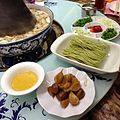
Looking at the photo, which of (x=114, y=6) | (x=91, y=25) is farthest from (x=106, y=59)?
(x=114, y=6)

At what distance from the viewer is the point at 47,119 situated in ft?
2.81

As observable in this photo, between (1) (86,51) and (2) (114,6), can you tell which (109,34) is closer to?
(1) (86,51)

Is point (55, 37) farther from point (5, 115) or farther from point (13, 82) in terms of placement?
point (5, 115)

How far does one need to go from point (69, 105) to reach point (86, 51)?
0.28 meters

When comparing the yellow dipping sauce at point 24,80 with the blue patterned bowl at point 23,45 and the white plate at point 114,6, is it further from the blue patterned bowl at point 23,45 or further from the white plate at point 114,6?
the white plate at point 114,6

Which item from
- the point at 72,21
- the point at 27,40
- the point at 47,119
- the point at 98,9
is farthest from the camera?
the point at 98,9

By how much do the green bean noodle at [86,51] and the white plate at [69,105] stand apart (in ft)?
0.23

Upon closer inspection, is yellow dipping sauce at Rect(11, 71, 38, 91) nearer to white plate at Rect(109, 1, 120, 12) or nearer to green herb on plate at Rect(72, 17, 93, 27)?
green herb on plate at Rect(72, 17, 93, 27)

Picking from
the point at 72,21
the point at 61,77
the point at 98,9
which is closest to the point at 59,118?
the point at 61,77

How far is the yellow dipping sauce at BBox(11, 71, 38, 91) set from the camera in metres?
0.90

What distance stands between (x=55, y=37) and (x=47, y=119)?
19.2 inches

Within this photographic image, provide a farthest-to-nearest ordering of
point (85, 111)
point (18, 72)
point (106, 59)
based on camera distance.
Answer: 1. point (106, 59)
2. point (18, 72)
3. point (85, 111)

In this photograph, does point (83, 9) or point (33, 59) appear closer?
point (33, 59)

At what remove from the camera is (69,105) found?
860mm
